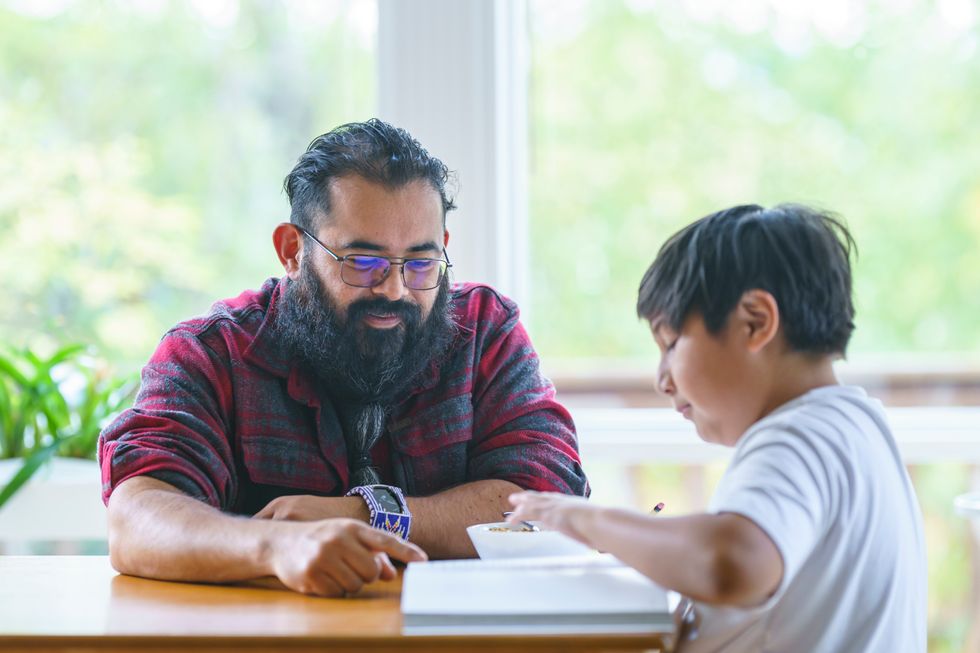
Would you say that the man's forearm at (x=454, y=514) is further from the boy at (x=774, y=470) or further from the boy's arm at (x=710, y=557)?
the boy's arm at (x=710, y=557)

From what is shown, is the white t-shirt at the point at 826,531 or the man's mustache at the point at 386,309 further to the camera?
the man's mustache at the point at 386,309

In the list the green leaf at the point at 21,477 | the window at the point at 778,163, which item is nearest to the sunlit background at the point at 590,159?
the window at the point at 778,163

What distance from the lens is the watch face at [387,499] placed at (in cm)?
160

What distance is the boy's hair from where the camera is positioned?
4.00ft

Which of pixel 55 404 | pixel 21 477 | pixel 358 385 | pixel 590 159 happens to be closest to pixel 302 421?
pixel 358 385

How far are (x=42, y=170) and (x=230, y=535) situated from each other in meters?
2.09

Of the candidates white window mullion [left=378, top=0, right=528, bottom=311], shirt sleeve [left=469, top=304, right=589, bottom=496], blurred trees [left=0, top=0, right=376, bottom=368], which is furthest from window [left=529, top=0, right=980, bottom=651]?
shirt sleeve [left=469, top=304, right=589, bottom=496]

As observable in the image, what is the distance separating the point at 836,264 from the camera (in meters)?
1.25

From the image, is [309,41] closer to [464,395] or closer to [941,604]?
[464,395]

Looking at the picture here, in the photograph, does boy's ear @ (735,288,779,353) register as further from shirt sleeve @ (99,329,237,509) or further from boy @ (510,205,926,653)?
shirt sleeve @ (99,329,237,509)

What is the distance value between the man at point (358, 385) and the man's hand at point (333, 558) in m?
0.28

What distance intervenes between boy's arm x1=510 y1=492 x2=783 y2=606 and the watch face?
20.2 inches

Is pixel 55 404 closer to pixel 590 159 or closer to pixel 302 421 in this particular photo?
pixel 302 421

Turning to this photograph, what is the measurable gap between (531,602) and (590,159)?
205 cm
